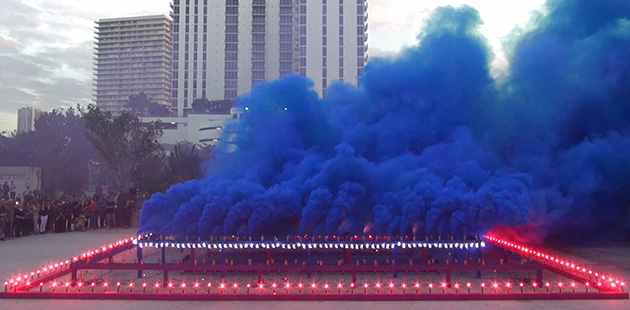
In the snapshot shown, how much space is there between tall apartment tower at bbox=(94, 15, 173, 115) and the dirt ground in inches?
4809

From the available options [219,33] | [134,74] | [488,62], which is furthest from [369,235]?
[134,74]

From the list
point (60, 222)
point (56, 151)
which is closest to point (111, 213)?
point (60, 222)

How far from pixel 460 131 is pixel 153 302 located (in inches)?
449

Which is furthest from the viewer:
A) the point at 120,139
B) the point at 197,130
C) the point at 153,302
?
the point at 197,130

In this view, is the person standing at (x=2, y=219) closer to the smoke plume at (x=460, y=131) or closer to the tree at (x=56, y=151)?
the smoke plume at (x=460, y=131)

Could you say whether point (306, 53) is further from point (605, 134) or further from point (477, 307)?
point (477, 307)

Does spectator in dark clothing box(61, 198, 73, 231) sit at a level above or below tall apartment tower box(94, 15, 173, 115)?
below

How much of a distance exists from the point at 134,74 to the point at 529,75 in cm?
13868

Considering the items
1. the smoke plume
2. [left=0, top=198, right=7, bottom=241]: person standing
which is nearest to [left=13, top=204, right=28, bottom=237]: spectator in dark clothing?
[left=0, top=198, right=7, bottom=241]: person standing

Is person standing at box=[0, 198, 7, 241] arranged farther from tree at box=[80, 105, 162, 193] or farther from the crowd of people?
tree at box=[80, 105, 162, 193]

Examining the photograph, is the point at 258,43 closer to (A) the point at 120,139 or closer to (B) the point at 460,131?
(A) the point at 120,139

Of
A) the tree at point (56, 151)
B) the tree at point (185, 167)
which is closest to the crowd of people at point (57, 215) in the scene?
the tree at point (185, 167)

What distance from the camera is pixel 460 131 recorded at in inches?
701

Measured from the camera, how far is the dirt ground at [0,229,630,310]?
35.7ft
